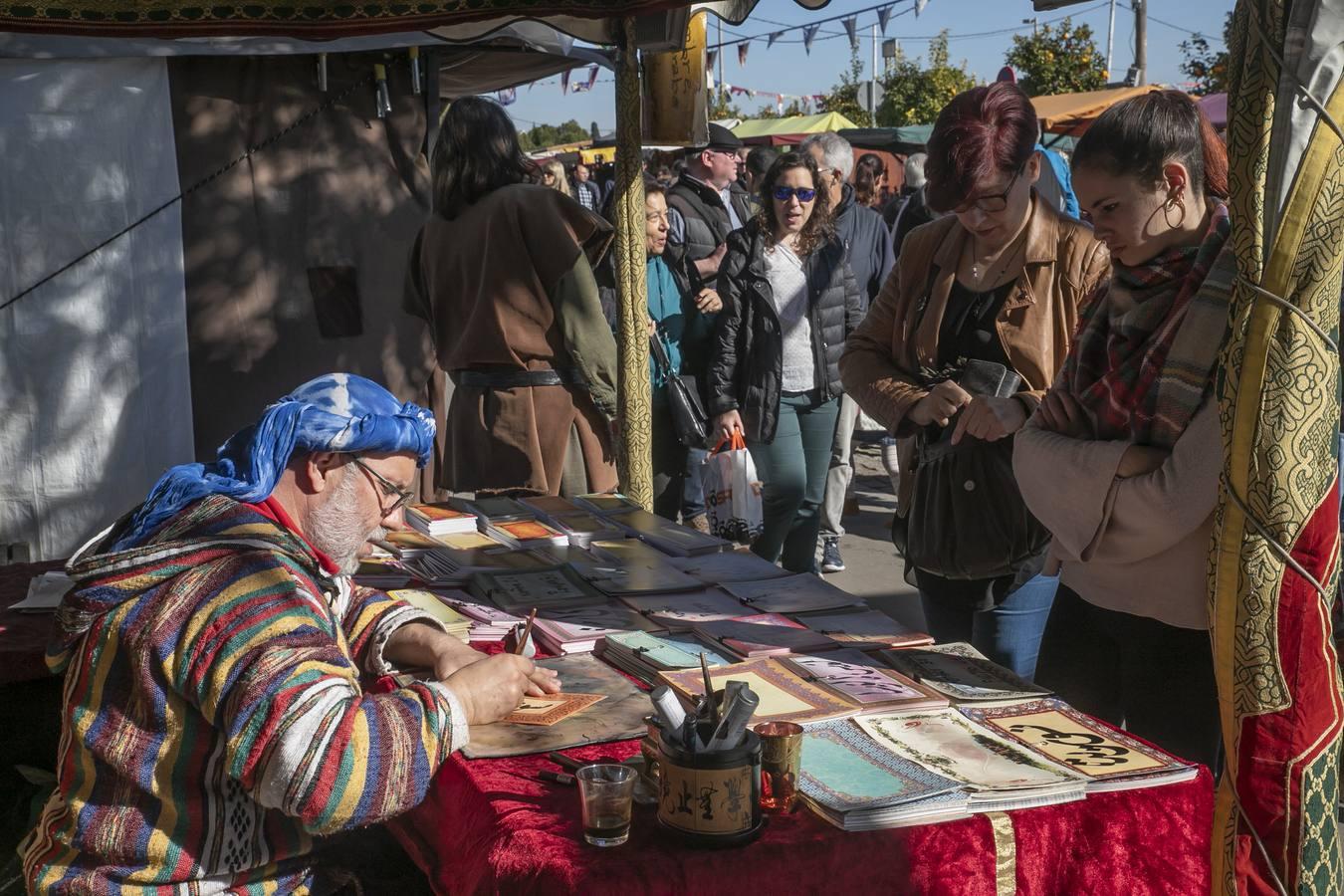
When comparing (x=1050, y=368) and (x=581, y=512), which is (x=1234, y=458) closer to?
(x=1050, y=368)

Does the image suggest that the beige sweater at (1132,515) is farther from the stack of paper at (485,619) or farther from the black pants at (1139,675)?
the stack of paper at (485,619)

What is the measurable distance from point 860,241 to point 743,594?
11.6 ft

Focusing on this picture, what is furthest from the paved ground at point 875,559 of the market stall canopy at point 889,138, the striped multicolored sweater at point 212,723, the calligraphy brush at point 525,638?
the market stall canopy at point 889,138

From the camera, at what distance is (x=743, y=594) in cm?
290

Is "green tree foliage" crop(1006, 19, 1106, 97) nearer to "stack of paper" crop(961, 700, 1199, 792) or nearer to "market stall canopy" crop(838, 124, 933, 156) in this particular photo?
"market stall canopy" crop(838, 124, 933, 156)

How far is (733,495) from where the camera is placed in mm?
4727

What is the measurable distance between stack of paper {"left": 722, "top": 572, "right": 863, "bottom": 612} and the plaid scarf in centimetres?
70

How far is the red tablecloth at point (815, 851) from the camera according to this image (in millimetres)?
1626

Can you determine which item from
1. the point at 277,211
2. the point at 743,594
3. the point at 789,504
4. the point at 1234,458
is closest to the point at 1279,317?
the point at 1234,458

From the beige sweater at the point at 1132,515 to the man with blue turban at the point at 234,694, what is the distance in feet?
3.63

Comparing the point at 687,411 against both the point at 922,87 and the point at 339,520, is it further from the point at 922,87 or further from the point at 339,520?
the point at 922,87

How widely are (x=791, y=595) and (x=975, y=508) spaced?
476 mm

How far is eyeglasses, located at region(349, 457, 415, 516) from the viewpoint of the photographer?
6.91 feet

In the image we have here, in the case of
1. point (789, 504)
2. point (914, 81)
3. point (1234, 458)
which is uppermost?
→ point (914, 81)
